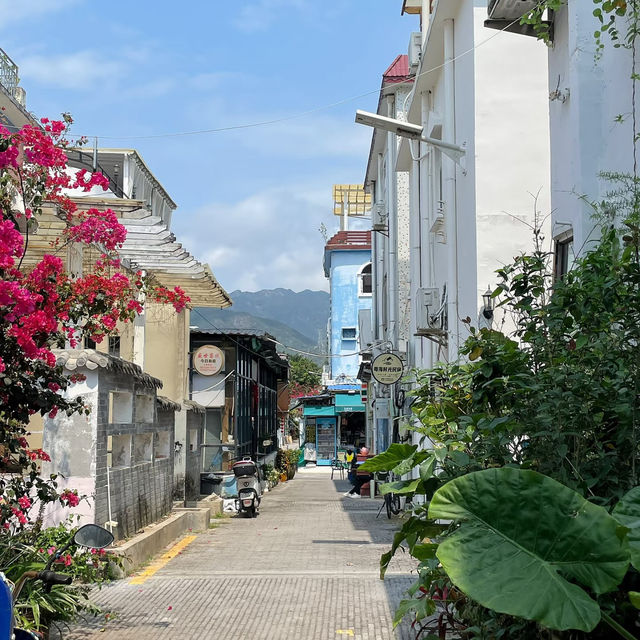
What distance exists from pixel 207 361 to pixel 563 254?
19030 mm

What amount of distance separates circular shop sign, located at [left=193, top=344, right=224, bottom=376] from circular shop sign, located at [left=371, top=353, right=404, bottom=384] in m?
8.38

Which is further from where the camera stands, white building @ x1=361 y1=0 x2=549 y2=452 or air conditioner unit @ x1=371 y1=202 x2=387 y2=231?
air conditioner unit @ x1=371 y1=202 x2=387 y2=231

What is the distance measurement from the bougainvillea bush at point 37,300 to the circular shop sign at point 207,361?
1856 centimetres

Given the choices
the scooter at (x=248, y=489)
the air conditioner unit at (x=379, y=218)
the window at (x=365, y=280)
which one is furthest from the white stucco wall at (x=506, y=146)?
the window at (x=365, y=280)

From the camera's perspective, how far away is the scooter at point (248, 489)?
19781 millimetres

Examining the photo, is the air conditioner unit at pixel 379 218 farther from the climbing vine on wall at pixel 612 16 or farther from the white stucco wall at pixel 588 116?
the climbing vine on wall at pixel 612 16

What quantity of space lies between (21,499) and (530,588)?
5.51 metres

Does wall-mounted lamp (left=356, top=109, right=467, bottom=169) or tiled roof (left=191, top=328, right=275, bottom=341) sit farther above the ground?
wall-mounted lamp (left=356, top=109, right=467, bottom=169)

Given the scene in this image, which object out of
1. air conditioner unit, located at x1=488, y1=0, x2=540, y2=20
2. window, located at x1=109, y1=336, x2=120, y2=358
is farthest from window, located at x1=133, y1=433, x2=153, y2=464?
air conditioner unit, located at x1=488, y1=0, x2=540, y2=20

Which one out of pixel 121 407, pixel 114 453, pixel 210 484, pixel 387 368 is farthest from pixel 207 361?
pixel 114 453

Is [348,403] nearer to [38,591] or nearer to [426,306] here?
[426,306]

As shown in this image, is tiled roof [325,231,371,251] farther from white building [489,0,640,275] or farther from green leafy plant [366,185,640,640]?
green leafy plant [366,185,640,640]

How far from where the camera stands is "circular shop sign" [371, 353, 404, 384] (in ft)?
64.9

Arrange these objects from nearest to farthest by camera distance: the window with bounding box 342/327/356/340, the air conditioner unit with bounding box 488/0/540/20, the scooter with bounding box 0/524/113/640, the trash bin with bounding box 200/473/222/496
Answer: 1. the scooter with bounding box 0/524/113/640
2. the air conditioner unit with bounding box 488/0/540/20
3. the trash bin with bounding box 200/473/222/496
4. the window with bounding box 342/327/356/340
